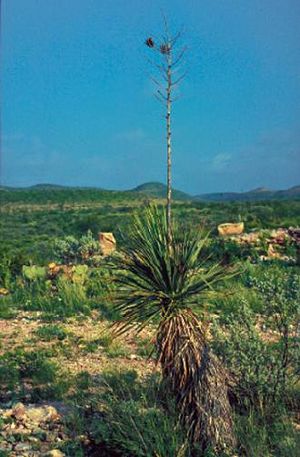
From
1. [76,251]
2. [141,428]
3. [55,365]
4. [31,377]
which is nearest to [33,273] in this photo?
[76,251]

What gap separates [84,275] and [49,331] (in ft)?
13.2

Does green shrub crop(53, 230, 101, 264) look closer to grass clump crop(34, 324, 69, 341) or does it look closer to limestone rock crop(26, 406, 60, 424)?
grass clump crop(34, 324, 69, 341)

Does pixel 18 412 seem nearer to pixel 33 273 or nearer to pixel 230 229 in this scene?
pixel 33 273

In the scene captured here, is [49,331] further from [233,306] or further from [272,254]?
[272,254]

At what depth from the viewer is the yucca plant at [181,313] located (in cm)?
539

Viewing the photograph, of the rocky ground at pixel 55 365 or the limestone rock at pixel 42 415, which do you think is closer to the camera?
the rocky ground at pixel 55 365

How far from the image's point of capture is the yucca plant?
212 inches

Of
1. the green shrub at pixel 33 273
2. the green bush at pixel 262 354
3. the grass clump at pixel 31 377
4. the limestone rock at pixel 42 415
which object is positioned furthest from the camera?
the green shrub at pixel 33 273

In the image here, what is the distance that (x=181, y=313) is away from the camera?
5477mm

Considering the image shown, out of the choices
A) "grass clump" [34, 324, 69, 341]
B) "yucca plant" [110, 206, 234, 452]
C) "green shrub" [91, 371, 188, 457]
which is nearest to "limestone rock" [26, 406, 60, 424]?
"green shrub" [91, 371, 188, 457]

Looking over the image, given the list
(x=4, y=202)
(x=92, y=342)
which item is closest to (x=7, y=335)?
(x=92, y=342)

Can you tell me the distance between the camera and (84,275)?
13617 millimetres

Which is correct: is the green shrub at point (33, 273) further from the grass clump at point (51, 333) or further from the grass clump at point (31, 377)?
the grass clump at point (31, 377)

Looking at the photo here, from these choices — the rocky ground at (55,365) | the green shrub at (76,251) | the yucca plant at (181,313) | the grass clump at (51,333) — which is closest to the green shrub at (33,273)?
the rocky ground at (55,365)
